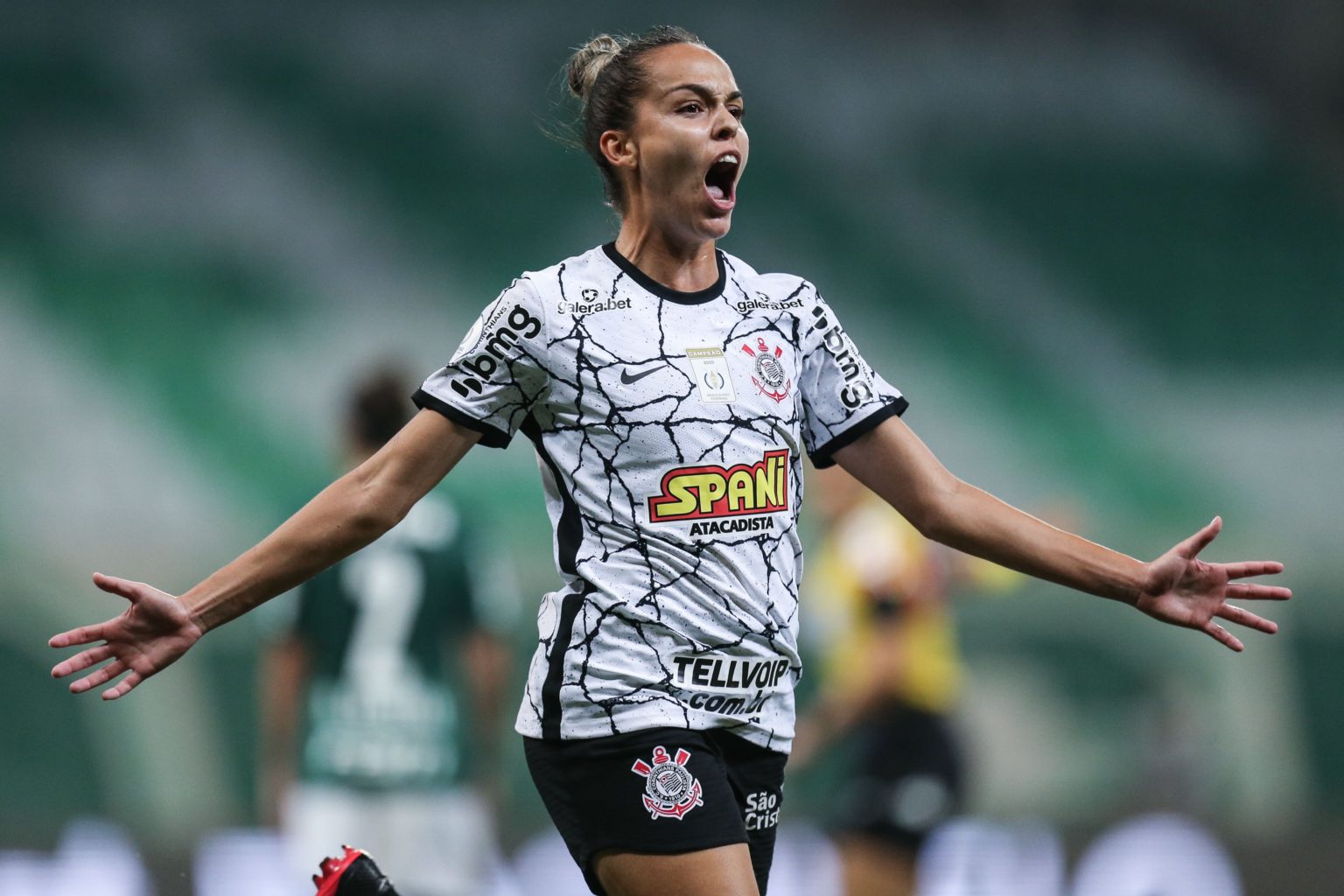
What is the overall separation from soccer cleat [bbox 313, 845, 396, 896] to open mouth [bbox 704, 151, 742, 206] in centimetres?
143

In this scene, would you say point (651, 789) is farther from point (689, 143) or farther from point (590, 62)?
point (590, 62)

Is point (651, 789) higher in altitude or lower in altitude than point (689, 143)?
lower

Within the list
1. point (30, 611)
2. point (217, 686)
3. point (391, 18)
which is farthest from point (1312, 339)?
point (30, 611)

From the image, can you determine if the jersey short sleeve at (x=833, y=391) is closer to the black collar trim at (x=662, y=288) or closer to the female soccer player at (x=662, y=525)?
the female soccer player at (x=662, y=525)

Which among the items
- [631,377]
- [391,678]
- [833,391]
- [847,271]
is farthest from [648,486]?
[847,271]

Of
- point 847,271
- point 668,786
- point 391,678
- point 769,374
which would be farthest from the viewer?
point 847,271

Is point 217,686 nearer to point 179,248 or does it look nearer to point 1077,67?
point 179,248

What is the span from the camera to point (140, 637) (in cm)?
282

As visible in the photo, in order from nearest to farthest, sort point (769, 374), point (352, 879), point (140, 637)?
point (140, 637), point (769, 374), point (352, 879)

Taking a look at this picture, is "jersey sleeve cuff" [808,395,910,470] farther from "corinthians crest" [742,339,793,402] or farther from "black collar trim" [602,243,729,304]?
"black collar trim" [602,243,729,304]

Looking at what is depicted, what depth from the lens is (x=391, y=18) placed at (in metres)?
9.46

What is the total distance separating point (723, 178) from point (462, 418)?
0.66 m

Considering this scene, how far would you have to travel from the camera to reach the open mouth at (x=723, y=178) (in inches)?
117

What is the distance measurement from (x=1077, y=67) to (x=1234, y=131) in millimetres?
962
